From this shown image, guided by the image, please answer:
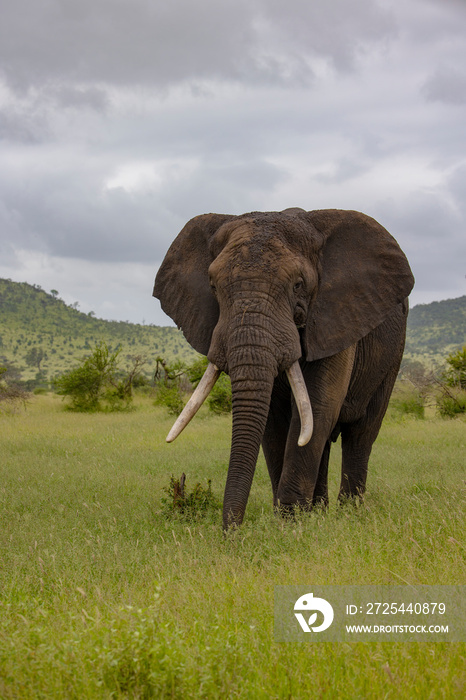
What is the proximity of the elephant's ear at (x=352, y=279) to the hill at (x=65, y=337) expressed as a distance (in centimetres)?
5989

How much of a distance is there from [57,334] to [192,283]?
244 feet

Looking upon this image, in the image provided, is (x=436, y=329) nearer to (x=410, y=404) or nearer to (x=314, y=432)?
(x=410, y=404)

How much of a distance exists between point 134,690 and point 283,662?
0.66 m

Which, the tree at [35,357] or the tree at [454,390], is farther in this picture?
the tree at [35,357]

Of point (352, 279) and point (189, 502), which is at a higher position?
point (352, 279)

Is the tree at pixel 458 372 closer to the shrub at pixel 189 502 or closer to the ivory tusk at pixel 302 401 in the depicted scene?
the shrub at pixel 189 502

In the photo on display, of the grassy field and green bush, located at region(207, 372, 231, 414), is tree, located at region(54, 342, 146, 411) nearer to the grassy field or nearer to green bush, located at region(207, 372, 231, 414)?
green bush, located at region(207, 372, 231, 414)

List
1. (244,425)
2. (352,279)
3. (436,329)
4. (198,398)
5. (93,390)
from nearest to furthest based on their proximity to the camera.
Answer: (244,425) → (198,398) → (352,279) → (93,390) → (436,329)

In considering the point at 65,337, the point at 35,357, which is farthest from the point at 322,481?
the point at 65,337

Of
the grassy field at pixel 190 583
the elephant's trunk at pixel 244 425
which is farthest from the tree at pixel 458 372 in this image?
the elephant's trunk at pixel 244 425

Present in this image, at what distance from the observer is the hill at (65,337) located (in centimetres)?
6888

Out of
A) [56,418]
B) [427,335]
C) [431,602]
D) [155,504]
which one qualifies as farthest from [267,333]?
[427,335]

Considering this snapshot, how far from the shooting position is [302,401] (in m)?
5.27

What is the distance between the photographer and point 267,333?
5152 mm
